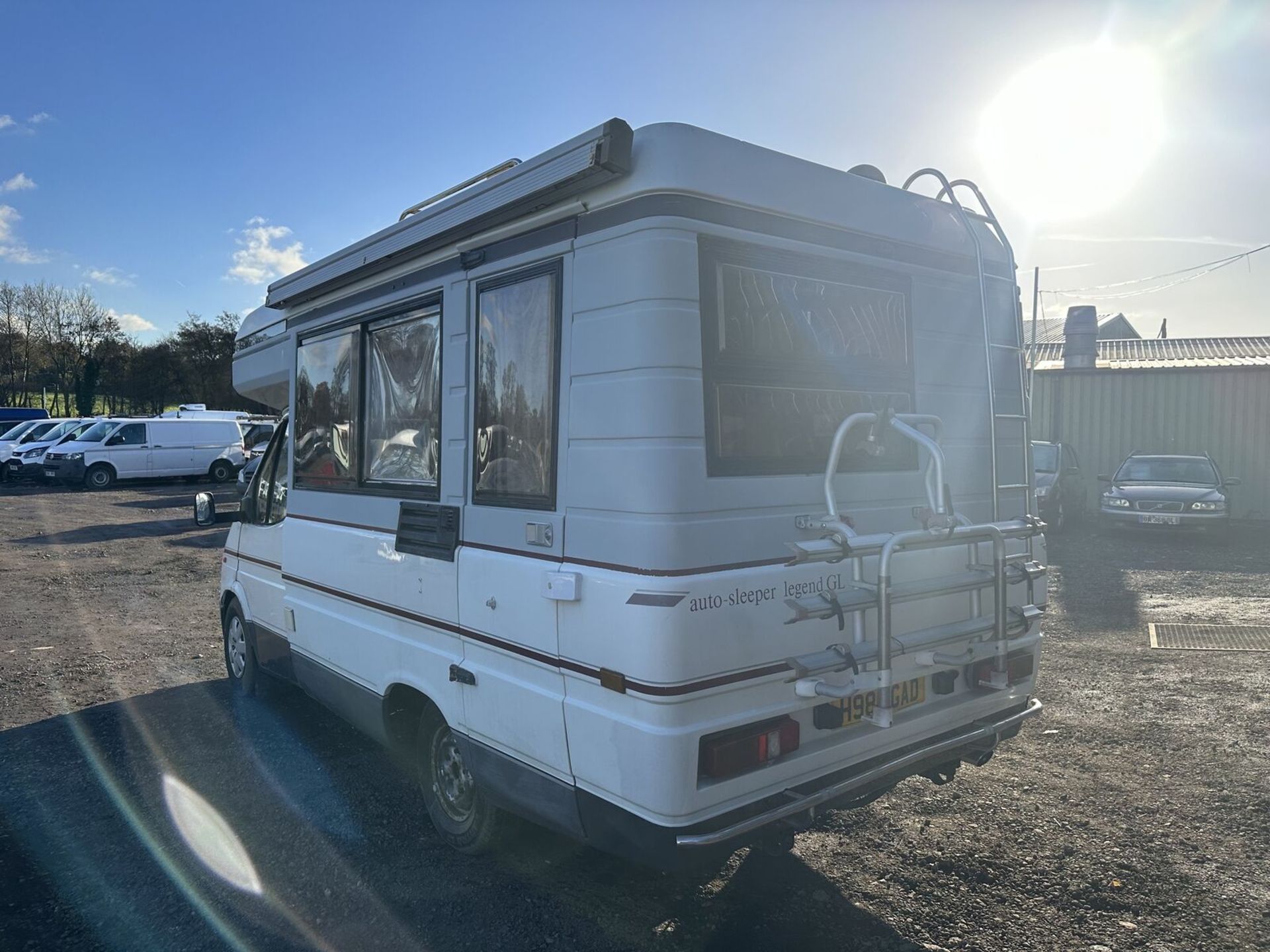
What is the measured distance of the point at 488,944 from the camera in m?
3.25

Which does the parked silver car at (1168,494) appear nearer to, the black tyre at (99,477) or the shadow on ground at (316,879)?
the shadow on ground at (316,879)

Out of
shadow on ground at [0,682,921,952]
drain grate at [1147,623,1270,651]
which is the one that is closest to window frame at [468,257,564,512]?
shadow on ground at [0,682,921,952]

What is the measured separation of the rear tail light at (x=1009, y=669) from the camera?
12.3 ft

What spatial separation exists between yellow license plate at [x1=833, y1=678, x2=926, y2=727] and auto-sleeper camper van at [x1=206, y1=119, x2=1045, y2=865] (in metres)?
0.02

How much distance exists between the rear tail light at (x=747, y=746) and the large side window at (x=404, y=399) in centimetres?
170

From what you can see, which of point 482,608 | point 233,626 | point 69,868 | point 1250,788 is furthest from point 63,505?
point 1250,788

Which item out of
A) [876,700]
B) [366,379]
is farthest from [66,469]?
[876,700]

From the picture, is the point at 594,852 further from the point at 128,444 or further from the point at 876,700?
the point at 128,444

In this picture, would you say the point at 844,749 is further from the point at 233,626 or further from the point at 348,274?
the point at 233,626

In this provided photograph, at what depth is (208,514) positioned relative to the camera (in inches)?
235

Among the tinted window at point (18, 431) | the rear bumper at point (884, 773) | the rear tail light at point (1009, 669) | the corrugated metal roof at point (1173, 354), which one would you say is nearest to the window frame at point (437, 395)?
the rear bumper at point (884, 773)

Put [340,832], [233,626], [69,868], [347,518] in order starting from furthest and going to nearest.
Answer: [233,626], [347,518], [340,832], [69,868]

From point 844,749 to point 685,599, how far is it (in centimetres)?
100

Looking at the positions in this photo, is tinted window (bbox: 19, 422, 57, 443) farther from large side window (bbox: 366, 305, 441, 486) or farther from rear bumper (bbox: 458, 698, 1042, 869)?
rear bumper (bbox: 458, 698, 1042, 869)
